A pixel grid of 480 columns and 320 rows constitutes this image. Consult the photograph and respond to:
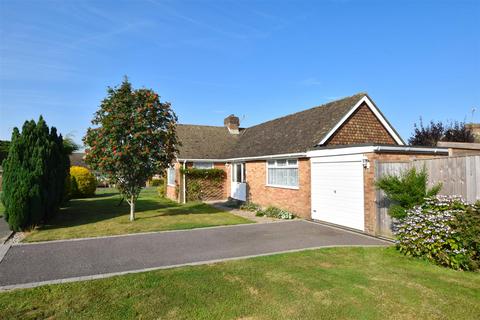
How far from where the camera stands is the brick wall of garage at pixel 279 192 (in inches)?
501

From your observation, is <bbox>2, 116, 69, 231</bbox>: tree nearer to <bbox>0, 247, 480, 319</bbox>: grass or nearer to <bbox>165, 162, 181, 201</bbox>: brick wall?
<bbox>0, 247, 480, 319</bbox>: grass

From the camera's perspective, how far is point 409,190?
7.72m

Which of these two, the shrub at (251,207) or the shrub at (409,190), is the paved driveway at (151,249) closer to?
the shrub at (409,190)

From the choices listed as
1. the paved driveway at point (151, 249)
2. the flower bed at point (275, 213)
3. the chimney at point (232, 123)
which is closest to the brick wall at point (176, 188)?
the flower bed at point (275, 213)

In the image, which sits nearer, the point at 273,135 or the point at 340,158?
the point at 340,158

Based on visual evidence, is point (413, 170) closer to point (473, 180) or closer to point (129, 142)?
point (473, 180)

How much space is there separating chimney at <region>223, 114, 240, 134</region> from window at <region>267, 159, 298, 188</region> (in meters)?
10.9

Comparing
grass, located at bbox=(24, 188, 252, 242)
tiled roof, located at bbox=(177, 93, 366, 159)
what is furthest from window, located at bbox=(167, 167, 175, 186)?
grass, located at bbox=(24, 188, 252, 242)

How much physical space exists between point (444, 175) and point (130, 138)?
10875 millimetres

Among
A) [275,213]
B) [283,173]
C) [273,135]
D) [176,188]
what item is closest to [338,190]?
[275,213]

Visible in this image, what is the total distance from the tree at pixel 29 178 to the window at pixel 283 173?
9.84m

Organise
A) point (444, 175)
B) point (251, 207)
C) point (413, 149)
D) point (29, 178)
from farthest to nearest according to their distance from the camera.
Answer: point (251, 207) → point (29, 178) → point (413, 149) → point (444, 175)

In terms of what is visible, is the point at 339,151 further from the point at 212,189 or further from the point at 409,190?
the point at 212,189

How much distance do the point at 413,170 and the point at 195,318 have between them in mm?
6582
